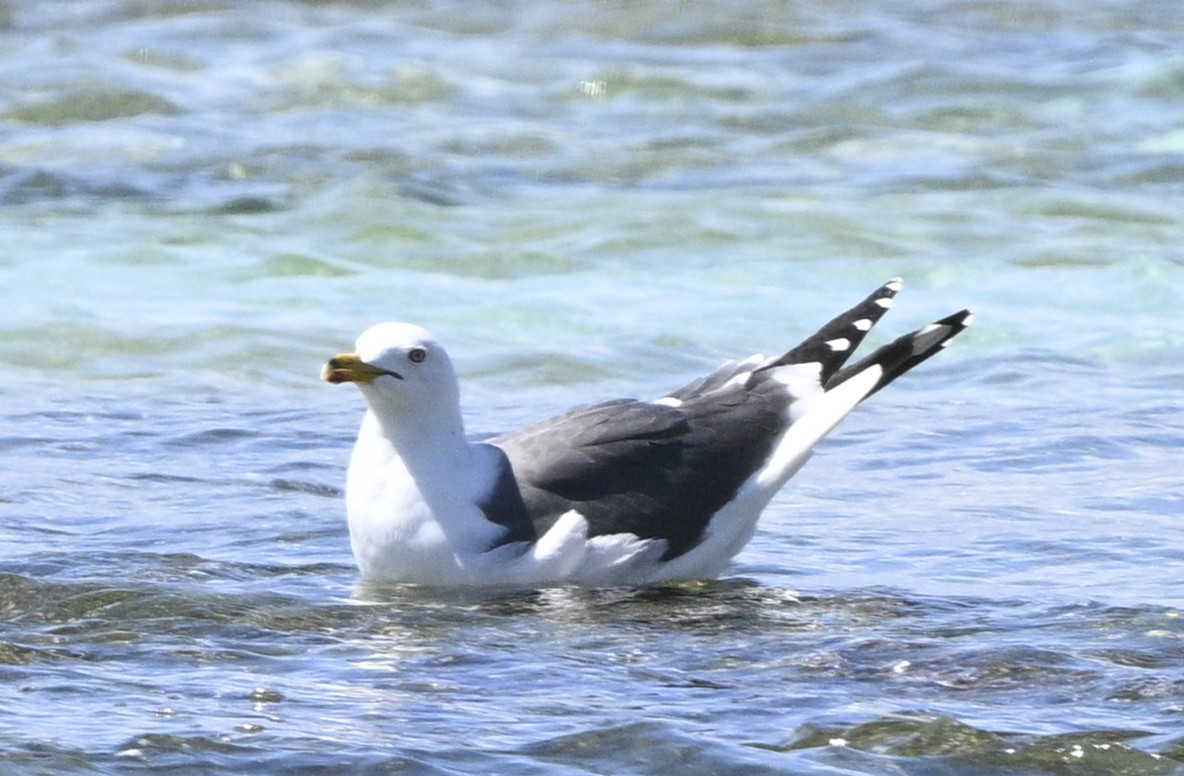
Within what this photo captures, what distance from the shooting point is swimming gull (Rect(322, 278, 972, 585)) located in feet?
17.4

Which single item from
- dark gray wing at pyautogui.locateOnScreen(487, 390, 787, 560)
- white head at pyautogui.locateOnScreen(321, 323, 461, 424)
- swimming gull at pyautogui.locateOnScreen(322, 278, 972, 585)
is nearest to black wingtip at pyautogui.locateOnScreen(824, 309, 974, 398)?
swimming gull at pyautogui.locateOnScreen(322, 278, 972, 585)

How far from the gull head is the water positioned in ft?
1.54

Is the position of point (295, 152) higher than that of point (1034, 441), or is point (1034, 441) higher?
point (295, 152)

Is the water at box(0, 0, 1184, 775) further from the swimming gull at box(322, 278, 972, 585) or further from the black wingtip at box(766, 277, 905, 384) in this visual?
the black wingtip at box(766, 277, 905, 384)

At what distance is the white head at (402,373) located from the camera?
5293 millimetres

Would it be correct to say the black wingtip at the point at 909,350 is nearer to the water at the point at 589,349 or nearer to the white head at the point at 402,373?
the water at the point at 589,349

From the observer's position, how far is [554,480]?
17.8ft

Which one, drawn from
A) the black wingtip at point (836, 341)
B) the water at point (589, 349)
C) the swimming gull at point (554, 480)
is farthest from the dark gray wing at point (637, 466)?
the black wingtip at point (836, 341)

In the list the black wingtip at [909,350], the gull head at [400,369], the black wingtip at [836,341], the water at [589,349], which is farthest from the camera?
the black wingtip at [836,341]

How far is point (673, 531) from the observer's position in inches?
219

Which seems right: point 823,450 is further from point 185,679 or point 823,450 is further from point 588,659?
point 185,679

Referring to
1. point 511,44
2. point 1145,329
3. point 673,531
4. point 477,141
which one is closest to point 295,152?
point 477,141

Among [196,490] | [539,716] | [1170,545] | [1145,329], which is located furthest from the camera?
[1145,329]

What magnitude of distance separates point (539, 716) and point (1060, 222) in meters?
8.01
